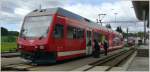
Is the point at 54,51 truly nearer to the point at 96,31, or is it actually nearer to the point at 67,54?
the point at 67,54

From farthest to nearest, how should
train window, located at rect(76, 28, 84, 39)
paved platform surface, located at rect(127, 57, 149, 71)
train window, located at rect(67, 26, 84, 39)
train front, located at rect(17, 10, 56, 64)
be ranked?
train window, located at rect(76, 28, 84, 39) < train window, located at rect(67, 26, 84, 39) < train front, located at rect(17, 10, 56, 64) < paved platform surface, located at rect(127, 57, 149, 71)

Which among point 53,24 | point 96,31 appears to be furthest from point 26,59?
point 96,31

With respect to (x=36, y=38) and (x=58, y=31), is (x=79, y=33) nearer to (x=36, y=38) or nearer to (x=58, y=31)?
(x=58, y=31)

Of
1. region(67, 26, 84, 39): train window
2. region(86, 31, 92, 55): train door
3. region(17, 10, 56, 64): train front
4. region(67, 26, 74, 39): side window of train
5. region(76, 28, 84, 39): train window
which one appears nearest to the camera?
region(17, 10, 56, 64): train front

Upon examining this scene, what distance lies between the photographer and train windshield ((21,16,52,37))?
18.5m

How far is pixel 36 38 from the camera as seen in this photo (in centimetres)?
1834

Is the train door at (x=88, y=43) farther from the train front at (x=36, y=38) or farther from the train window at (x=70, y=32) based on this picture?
the train front at (x=36, y=38)

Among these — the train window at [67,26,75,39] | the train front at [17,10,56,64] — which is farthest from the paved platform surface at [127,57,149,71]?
the train front at [17,10,56,64]

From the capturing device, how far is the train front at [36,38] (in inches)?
714

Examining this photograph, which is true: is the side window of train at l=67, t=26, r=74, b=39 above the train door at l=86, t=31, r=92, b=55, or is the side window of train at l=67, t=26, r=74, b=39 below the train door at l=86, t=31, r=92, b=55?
above

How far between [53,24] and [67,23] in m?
2.09

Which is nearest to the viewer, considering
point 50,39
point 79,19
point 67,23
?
point 50,39

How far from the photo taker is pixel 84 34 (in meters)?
25.2

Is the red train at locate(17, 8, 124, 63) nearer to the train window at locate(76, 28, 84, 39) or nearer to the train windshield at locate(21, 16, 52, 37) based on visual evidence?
the train windshield at locate(21, 16, 52, 37)
